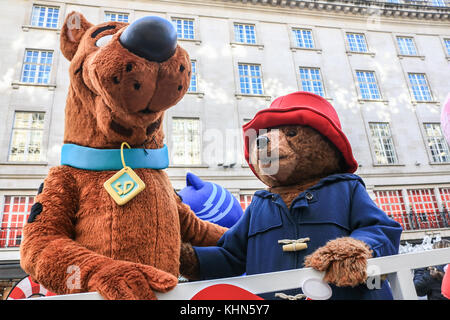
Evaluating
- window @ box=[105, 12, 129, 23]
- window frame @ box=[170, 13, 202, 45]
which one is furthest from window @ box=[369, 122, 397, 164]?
window @ box=[105, 12, 129, 23]

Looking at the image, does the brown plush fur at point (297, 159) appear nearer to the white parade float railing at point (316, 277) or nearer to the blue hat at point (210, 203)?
the white parade float railing at point (316, 277)

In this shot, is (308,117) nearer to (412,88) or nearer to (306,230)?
(306,230)

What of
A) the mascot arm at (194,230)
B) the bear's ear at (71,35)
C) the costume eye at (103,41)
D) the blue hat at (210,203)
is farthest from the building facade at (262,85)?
the costume eye at (103,41)

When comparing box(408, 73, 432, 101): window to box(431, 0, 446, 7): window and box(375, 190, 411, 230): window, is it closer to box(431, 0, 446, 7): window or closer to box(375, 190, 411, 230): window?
box(375, 190, 411, 230): window

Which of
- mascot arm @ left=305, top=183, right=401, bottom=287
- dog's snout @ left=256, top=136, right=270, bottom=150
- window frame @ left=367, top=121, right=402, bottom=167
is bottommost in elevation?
mascot arm @ left=305, top=183, right=401, bottom=287

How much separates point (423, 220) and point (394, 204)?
4.59 feet

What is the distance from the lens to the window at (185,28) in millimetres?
13727

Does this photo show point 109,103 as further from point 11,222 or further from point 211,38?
point 211,38

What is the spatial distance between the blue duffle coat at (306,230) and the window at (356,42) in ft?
54.0

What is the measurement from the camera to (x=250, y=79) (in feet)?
45.6

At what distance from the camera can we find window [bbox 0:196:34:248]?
972cm

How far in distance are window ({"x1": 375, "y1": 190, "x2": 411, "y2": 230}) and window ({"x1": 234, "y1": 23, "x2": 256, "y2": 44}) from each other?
9.16m

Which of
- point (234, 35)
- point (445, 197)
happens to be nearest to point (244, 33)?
point (234, 35)

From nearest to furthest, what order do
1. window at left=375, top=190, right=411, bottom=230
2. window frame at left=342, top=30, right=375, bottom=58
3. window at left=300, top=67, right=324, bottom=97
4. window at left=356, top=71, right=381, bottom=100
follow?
1. window at left=375, top=190, right=411, bottom=230
2. window at left=300, top=67, right=324, bottom=97
3. window at left=356, top=71, right=381, bottom=100
4. window frame at left=342, top=30, right=375, bottom=58
